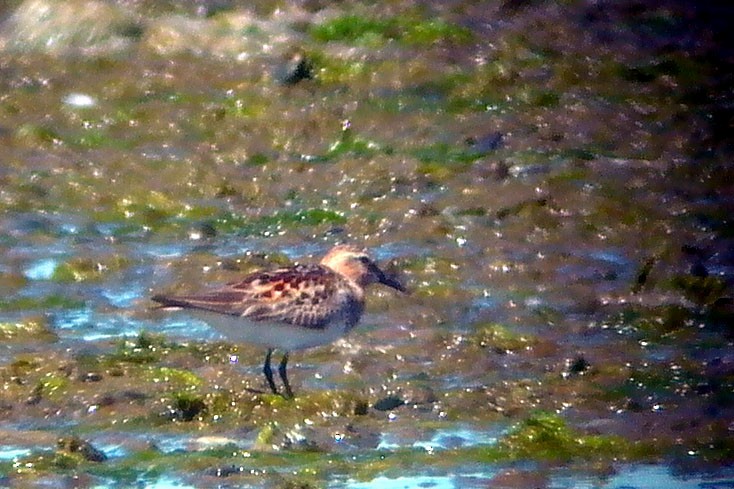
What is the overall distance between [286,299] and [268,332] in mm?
190

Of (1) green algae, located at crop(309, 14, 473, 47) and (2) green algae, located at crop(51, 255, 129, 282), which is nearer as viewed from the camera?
(2) green algae, located at crop(51, 255, 129, 282)

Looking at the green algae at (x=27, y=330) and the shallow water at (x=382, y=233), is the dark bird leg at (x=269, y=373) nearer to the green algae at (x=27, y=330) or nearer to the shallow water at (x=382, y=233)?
the shallow water at (x=382, y=233)

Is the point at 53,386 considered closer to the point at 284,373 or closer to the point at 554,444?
the point at 284,373

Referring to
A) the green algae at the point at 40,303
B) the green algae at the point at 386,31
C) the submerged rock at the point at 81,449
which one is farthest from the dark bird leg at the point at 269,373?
the green algae at the point at 386,31

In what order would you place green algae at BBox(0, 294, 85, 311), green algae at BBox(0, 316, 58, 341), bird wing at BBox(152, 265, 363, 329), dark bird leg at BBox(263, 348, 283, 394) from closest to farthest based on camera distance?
bird wing at BBox(152, 265, 363, 329) → dark bird leg at BBox(263, 348, 283, 394) → green algae at BBox(0, 316, 58, 341) → green algae at BBox(0, 294, 85, 311)

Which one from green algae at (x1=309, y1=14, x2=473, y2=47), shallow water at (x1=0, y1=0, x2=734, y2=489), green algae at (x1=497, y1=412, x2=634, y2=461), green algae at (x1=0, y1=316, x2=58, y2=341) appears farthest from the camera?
green algae at (x1=309, y1=14, x2=473, y2=47)

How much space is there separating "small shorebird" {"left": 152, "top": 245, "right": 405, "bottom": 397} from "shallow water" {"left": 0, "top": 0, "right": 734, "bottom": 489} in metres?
0.24

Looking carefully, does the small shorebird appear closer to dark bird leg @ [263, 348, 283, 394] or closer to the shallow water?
dark bird leg @ [263, 348, 283, 394]

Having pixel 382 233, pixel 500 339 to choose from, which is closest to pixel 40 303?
pixel 382 233

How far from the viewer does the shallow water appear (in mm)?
8000

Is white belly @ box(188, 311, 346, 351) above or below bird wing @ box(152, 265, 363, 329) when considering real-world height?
below

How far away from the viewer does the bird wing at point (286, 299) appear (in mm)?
8531

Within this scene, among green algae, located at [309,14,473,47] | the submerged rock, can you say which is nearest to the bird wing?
the submerged rock

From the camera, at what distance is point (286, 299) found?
8.77 metres
